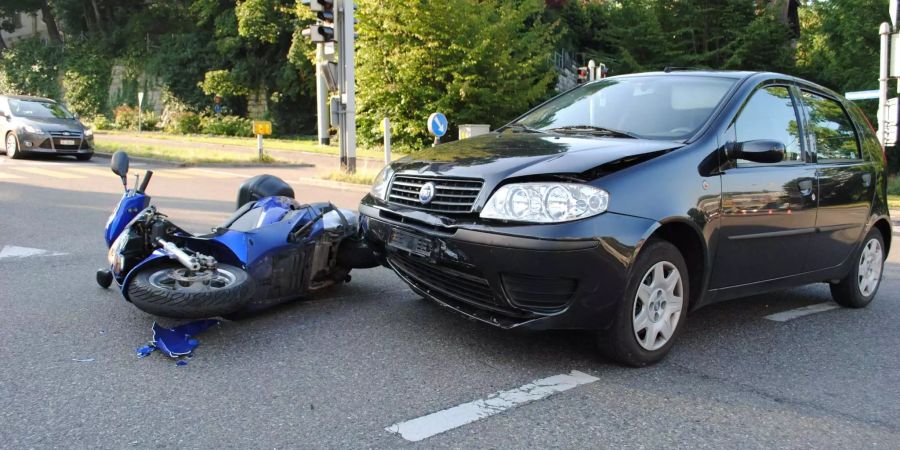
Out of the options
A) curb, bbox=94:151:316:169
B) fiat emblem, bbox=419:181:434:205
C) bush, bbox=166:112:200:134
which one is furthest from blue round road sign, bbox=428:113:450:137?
bush, bbox=166:112:200:134

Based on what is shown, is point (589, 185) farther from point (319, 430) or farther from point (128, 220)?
point (128, 220)

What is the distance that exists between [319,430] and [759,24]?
35.7 metres

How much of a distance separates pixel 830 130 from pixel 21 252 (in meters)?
7.21

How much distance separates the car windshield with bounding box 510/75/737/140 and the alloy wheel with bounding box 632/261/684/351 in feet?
2.91

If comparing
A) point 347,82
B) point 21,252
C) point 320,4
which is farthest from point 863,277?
point 320,4

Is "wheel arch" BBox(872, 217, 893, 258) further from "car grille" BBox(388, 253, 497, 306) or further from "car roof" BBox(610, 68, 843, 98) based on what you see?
"car grille" BBox(388, 253, 497, 306)

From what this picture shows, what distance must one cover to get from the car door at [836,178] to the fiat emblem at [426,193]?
2714mm

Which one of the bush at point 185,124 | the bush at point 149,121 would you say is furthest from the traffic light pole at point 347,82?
the bush at point 149,121

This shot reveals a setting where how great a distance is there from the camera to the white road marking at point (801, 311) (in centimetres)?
539

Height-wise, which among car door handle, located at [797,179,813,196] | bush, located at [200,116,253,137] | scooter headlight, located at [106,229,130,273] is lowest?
scooter headlight, located at [106,229,130,273]

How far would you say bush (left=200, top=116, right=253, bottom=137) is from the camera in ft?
129

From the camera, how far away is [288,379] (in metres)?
3.78

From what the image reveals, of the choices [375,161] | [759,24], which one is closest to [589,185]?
[375,161]

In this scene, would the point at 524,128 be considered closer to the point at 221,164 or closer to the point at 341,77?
the point at 341,77
